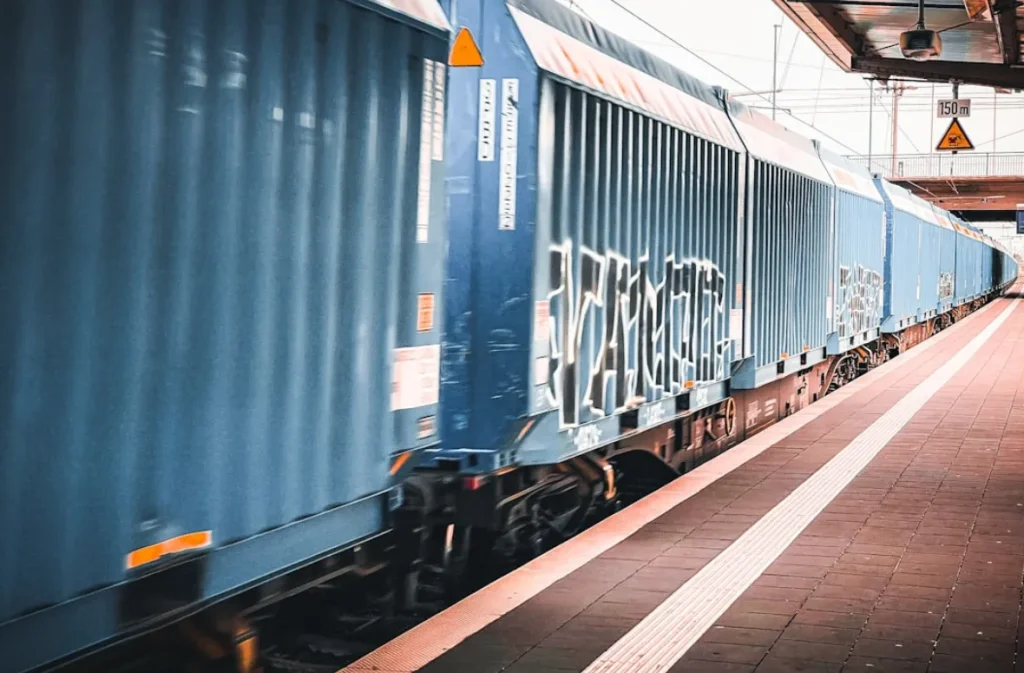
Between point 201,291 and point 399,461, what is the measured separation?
5.29 ft

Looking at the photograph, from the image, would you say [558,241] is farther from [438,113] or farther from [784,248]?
[784,248]

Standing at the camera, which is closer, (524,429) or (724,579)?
(724,579)

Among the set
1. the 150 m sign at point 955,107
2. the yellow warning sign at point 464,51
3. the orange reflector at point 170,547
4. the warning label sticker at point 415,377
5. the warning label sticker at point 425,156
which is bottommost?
the orange reflector at point 170,547

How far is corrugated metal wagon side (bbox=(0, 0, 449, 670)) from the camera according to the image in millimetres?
3096

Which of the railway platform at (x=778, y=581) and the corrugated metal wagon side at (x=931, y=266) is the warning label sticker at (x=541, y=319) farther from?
the corrugated metal wagon side at (x=931, y=266)

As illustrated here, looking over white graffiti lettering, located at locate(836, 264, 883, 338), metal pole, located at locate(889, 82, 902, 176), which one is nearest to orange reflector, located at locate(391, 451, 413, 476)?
white graffiti lettering, located at locate(836, 264, 883, 338)

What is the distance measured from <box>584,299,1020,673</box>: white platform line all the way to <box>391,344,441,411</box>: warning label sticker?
1.32 m

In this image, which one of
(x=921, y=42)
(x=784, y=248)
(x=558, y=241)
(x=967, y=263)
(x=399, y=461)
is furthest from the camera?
(x=967, y=263)

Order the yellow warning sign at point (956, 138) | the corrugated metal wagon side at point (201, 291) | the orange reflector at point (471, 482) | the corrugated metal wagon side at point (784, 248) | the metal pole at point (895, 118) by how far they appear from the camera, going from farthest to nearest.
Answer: the metal pole at point (895, 118), the yellow warning sign at point (956, 138), the corrugated metal wagon side at point (784, 248), the orange reflector at point (471, 482), the corrugated metal wagon side at point (201, 291)

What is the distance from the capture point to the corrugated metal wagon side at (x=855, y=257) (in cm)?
1639

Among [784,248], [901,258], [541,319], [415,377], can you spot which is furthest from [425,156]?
[901,258]

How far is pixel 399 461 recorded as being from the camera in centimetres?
514

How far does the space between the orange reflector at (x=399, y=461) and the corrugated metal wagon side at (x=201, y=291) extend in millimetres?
54

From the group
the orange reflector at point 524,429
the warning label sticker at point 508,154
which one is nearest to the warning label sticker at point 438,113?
the warning label sticker at point 508,154
